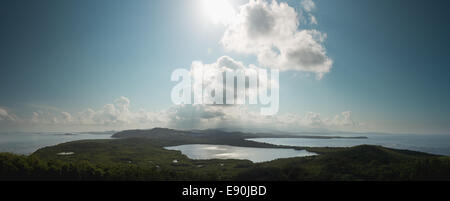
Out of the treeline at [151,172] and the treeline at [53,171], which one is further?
the treeline at [151,172]

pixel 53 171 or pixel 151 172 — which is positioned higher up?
pixel 53 171

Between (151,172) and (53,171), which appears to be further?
(151,172)

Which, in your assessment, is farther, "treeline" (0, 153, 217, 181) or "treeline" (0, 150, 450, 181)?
"treeline" (0, 150, 450, 181)

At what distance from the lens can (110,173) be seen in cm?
9719
